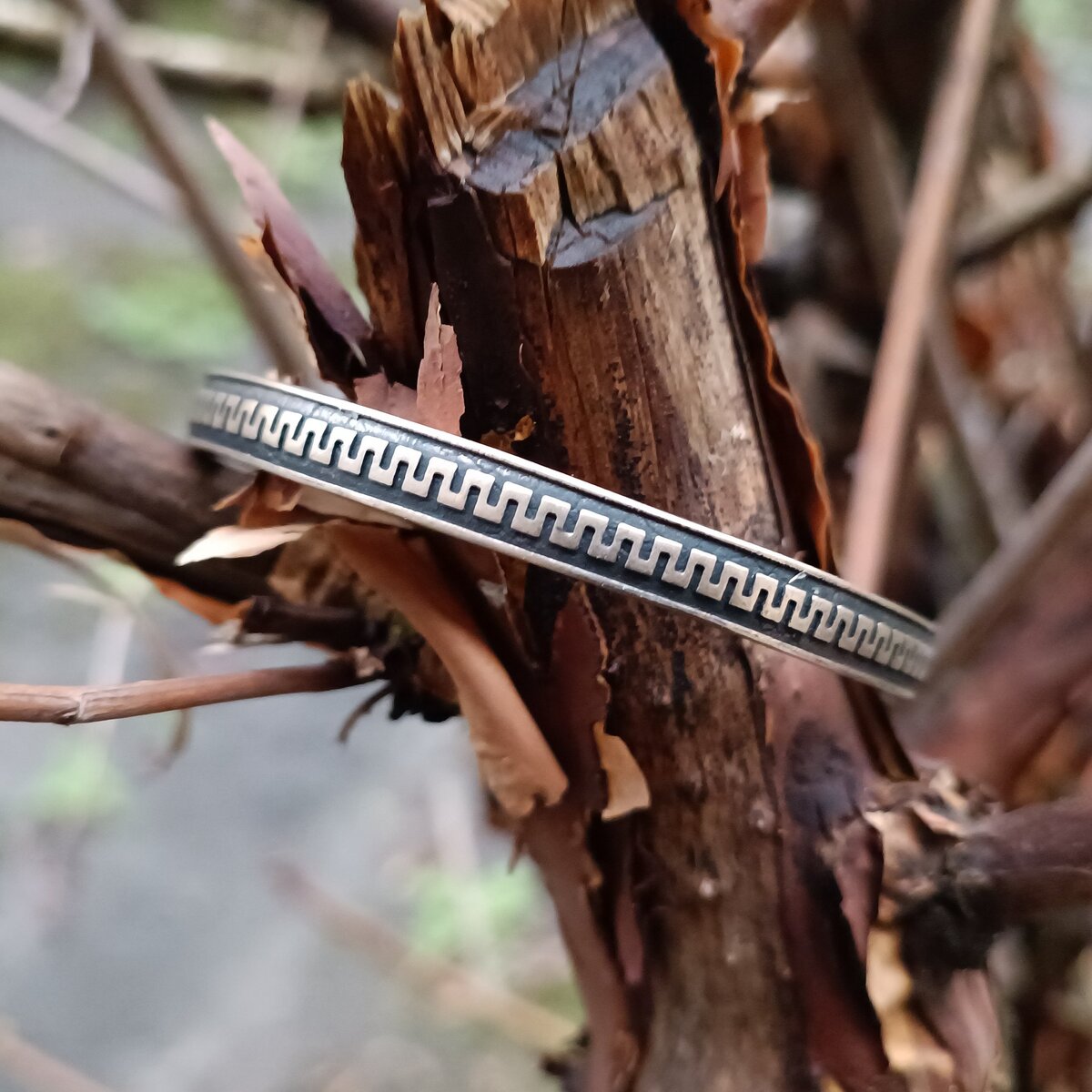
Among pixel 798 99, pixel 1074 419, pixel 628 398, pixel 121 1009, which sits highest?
pixel 1074 419

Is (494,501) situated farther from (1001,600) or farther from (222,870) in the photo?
(222,870)

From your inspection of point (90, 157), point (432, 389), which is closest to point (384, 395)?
point (432, 389)

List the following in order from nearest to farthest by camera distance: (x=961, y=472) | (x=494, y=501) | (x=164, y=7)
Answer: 1. (x=494, y=501)
2. (x=961, y=472)
3. (x=164, y=7)

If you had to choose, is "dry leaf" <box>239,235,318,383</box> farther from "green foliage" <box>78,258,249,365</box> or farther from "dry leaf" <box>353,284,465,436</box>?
"green foliage" <box>78,258,249,365</box>

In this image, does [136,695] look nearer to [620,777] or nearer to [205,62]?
[620,777]

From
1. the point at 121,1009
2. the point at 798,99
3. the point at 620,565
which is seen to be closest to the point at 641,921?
the point at 620,565

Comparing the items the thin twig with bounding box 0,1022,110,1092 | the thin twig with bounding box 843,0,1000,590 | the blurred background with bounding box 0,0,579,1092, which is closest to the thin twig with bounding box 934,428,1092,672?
the thin twig with bounding box 843,0,1000,590

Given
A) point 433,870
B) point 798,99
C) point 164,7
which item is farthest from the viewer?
point 164,7
